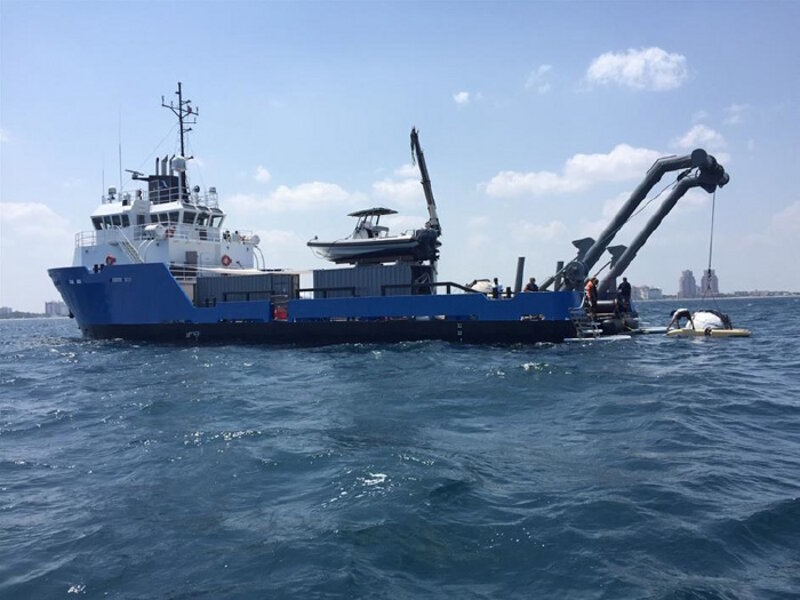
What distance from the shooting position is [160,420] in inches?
424

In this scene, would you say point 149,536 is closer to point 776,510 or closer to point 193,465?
point 193,465

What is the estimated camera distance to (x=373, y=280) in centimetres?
2406

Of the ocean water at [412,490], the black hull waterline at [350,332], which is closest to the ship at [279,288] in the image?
the black hull waterline at [350,332]

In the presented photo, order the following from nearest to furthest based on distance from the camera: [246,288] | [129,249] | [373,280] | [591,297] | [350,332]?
[591,297] < [350,332] < [373,280] < [246,288] < [129,249]

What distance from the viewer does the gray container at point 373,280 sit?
2375 cm

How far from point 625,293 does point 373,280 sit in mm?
10041

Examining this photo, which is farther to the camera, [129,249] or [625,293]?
[129,249]

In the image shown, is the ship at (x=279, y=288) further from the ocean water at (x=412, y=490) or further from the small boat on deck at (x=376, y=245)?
the ocean water at (x=412, y=490)

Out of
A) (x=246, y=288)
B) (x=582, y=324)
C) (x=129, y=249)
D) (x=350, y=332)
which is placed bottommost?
(x=350, y=332)

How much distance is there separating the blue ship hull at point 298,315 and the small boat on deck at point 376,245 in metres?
2.58

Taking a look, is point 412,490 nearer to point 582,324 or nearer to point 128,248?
point 582,324

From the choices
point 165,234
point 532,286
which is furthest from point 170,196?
point 532,286

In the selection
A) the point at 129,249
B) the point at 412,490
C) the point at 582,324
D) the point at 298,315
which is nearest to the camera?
the point at 412,490

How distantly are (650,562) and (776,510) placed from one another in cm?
185
